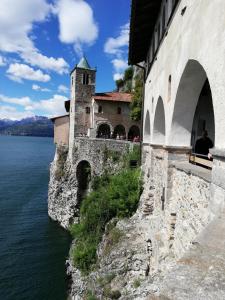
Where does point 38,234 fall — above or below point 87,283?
below

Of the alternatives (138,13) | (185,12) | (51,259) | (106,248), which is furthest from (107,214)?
(185,12)

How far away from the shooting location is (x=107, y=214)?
70.2 feet

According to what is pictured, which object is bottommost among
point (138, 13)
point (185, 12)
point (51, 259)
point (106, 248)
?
point (51, 259)

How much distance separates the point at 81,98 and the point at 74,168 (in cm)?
895

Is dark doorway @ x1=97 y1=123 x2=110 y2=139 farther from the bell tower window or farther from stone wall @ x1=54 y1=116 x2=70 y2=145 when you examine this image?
the bell tower window

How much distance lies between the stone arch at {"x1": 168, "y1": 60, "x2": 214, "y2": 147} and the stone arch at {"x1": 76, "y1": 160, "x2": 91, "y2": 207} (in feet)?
76.1

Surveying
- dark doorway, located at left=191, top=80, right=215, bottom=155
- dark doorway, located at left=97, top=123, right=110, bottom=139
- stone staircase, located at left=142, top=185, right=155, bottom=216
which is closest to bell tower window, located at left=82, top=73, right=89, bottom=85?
dark doorway, located at left=97, top=123, right=110, bottom=139

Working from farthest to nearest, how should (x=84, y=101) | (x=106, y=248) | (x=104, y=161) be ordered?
(x=84, y=101), (x=104, y=161), (x=106, y=248)

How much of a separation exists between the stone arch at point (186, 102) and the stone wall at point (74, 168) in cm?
1788

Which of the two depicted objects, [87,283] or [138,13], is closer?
[138,13]

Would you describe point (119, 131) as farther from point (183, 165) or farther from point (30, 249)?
point (183, 165)

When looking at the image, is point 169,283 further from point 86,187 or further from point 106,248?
point 86,187

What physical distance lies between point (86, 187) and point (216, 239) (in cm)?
2941

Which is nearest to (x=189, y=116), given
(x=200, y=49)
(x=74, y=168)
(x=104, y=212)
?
(x=200, y=49)
